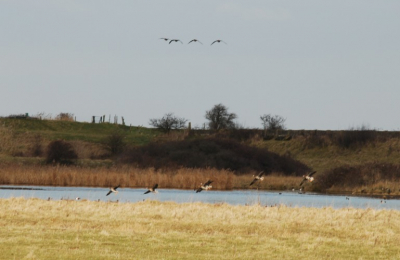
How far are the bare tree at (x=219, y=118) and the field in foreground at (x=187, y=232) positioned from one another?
80439 mm

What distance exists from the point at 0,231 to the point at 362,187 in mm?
39843

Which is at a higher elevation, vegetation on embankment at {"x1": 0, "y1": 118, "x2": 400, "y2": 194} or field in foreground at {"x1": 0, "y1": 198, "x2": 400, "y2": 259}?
vegetation on embankment at {"x1": 0, "y1": 118, "x2": 400, "y2": 194}

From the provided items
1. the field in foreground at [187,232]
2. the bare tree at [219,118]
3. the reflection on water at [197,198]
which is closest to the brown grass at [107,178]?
the reflection on water at [197,198]

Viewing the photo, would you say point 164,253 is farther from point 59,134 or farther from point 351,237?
point 59,134

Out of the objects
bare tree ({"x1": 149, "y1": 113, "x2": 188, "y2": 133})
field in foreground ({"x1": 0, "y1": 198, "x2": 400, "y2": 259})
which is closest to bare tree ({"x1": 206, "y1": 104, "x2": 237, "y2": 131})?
bare tree ({"x1": 149, "y1": 113, "x2": 188, "y2": 133})

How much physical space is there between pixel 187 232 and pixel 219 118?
91.4 metres

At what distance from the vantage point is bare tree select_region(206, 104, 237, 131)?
372ft

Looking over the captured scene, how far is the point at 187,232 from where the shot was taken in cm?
2336

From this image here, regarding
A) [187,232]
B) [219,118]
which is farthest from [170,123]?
[187,232]

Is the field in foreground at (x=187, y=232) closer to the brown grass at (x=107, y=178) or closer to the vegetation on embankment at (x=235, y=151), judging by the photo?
the brown grass at (x=107, y=178)

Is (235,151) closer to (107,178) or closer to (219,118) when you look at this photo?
(107,178)

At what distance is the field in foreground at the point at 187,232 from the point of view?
1850 centimetres

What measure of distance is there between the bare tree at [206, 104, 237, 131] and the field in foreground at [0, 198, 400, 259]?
80439 mm

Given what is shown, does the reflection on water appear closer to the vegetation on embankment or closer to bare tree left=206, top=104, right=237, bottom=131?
the vegetation on embankment
